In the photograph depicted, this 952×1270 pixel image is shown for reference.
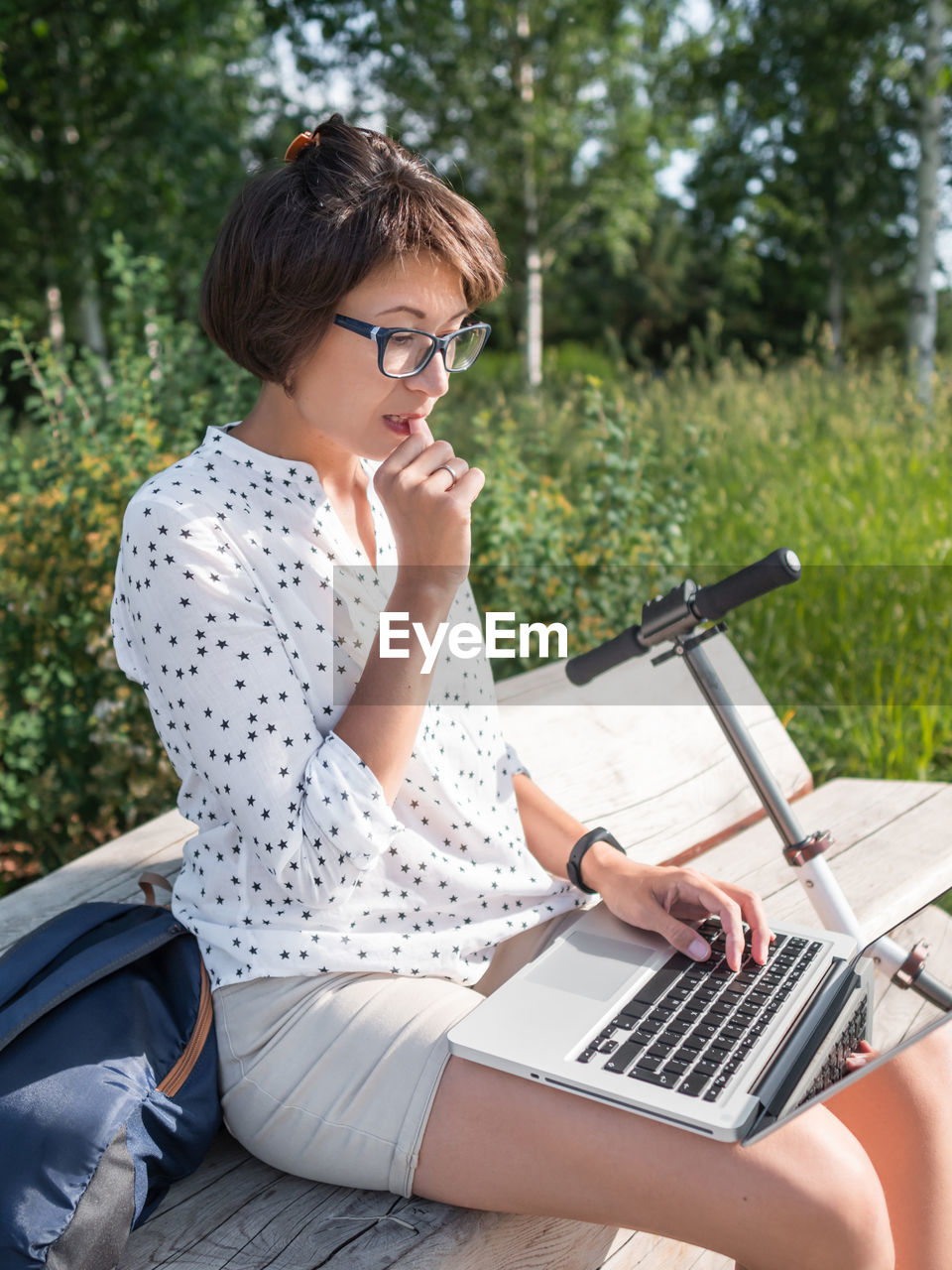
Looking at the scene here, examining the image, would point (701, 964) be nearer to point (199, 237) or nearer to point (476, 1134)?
point (476, 1134)

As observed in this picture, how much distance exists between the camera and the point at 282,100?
428 inches

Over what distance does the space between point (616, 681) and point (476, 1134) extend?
163 centimetres

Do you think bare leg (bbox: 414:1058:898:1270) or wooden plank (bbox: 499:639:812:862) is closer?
→ bare leg (bbox: 414:1058:898:1270)

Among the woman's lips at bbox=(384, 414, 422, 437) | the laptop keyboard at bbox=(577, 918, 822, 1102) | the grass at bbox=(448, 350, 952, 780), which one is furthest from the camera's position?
the grass at bbox=(448, 350, 952, 780)

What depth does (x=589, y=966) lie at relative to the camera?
1.54m

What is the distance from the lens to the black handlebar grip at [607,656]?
191cm

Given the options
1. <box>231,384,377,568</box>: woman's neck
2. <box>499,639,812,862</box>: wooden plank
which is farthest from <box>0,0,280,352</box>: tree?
<box>231,384,377,568</box>: woman's neck

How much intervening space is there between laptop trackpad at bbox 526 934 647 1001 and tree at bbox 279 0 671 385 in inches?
339

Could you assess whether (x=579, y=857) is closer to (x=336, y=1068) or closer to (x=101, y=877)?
(x=336, y=1068)

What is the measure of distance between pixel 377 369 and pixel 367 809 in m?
0.62

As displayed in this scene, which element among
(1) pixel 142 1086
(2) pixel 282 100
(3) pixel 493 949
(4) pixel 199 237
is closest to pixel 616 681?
(3) pixel 493 949

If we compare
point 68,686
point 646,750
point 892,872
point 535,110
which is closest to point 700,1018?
point 892,872

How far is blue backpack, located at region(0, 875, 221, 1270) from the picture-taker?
45.9 inches

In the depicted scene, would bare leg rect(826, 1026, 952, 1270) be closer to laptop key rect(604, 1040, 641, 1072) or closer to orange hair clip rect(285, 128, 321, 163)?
laptop key rect(604, 1040, 641, 1072)
